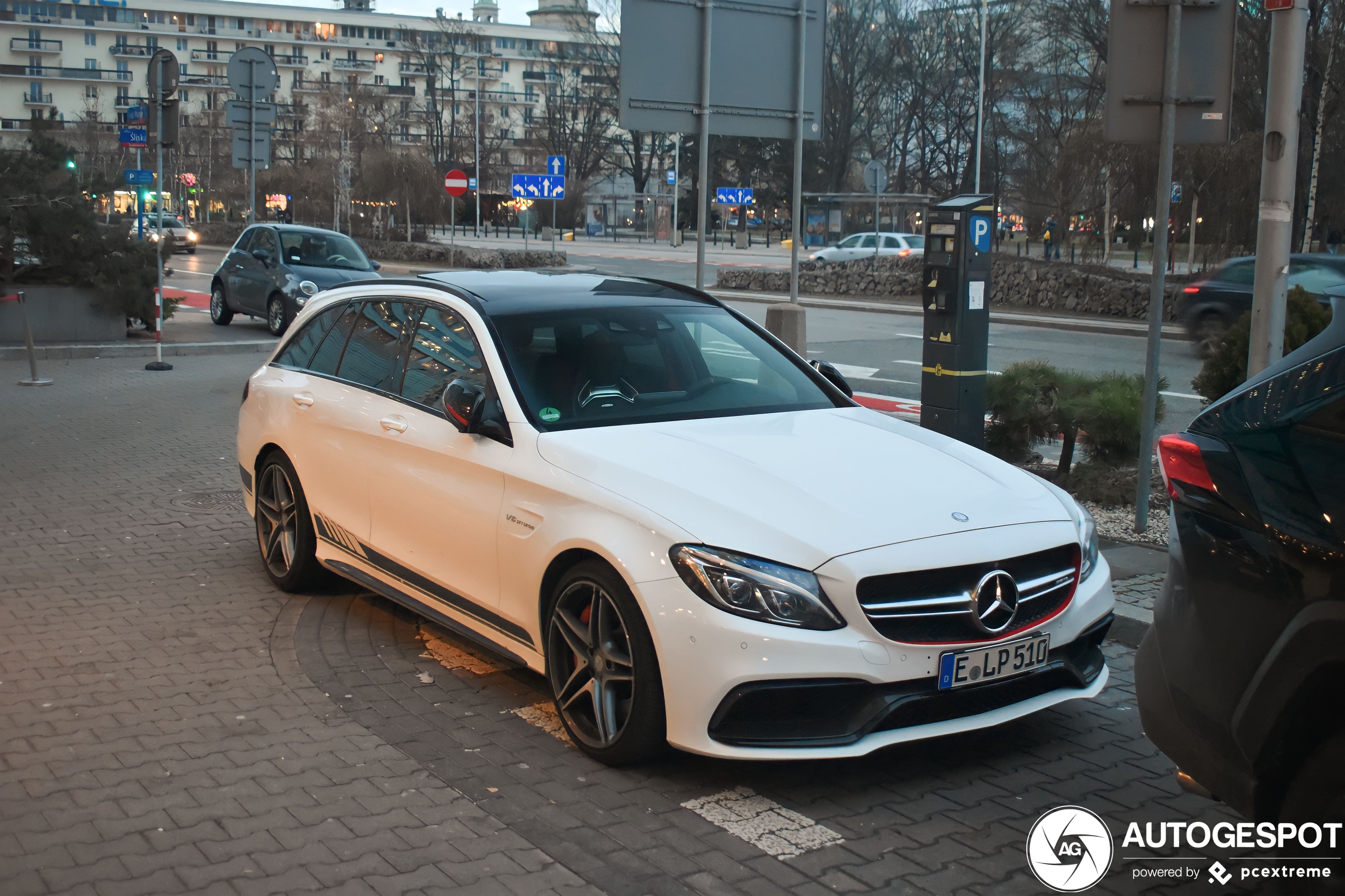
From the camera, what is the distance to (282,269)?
68.0ft

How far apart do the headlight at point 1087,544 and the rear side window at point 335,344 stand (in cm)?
349

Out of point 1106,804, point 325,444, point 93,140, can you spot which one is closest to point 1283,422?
point 1106,804

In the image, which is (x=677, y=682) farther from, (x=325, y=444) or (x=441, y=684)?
(x=325, y=444)

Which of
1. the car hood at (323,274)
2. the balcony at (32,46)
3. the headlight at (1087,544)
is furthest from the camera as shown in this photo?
the balcony at (32,46)

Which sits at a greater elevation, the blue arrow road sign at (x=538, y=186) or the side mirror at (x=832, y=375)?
the blue arrow road sign at (x=538, y=186)

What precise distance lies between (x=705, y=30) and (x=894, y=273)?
2261 centimetres

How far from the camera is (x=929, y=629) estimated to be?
410cm

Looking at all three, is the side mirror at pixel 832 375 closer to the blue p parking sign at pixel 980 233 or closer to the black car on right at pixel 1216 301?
the blue p parking sign at pixel 980 233

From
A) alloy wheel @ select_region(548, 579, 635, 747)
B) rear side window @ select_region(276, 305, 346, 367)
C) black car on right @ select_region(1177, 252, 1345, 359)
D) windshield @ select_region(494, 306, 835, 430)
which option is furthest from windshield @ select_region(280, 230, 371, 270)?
alloy wheel @ select_region(548, 579, 635, 747)

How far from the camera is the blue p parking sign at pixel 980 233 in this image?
351 inches

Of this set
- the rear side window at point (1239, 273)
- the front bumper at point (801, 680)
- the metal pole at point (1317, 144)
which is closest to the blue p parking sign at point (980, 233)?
the front bumper at point (801, 680)

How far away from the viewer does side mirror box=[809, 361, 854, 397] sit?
6.00 m

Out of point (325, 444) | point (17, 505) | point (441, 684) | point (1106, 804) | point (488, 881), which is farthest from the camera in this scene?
point (17, 505)

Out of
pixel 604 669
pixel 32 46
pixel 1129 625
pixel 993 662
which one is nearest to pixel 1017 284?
pixel 1129 625
